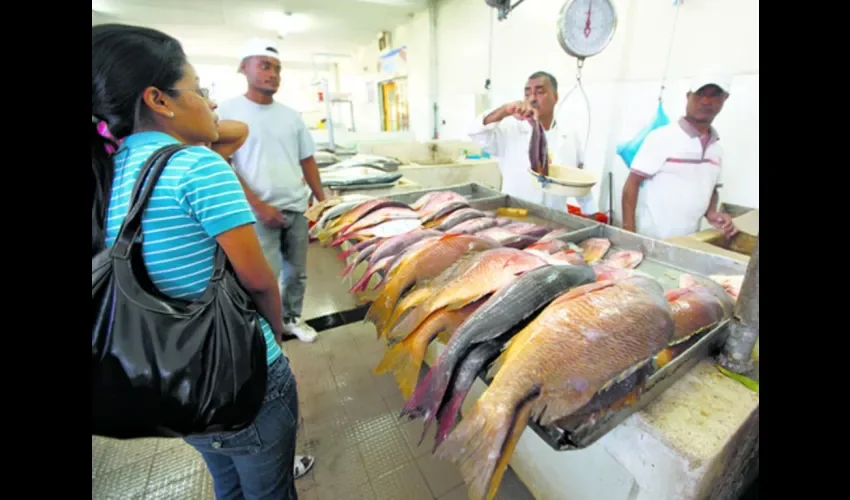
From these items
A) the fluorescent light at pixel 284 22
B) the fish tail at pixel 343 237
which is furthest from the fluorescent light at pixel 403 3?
the fish tail at pixel 343 237

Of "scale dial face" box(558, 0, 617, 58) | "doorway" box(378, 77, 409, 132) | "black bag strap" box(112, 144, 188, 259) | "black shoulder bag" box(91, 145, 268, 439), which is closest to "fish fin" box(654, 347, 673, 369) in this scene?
"black shoulder bag" box(91, 145, 268, 439)

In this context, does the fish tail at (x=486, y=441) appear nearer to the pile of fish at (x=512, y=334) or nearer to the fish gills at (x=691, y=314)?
the pile of fish at (x=512, y=334)

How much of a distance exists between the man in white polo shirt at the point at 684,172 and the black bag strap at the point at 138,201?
123 inches

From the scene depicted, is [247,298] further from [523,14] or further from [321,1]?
[321,1]

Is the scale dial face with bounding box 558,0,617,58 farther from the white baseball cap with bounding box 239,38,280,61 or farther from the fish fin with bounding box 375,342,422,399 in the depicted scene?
the fish fin with bounding box 375,342,422,399

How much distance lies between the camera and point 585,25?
2477 mm

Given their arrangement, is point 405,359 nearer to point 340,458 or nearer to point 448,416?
point 448,416

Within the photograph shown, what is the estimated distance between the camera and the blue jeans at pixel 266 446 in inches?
40.6

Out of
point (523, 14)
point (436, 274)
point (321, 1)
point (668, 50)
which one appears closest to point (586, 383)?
point (436, 274)

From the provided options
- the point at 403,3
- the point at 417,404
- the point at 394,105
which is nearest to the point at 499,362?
the point at 417,404

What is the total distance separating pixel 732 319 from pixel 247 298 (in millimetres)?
1418

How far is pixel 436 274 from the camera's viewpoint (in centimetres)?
149

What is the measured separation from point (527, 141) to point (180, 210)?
2909 millimetres

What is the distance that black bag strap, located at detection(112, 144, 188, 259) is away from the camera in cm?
75
